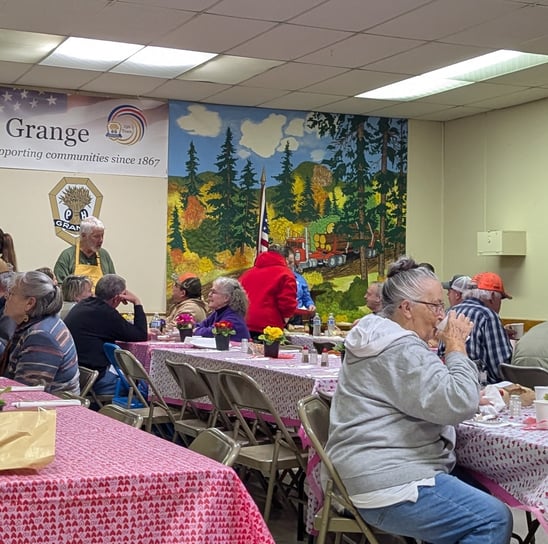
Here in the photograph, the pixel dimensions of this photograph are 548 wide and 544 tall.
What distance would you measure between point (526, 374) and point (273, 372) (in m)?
1.31

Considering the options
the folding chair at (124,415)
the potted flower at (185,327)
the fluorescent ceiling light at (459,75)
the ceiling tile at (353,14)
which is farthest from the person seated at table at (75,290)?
the folding chair at (124,415)

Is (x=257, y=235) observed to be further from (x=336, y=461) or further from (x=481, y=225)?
(x=336, y=461)

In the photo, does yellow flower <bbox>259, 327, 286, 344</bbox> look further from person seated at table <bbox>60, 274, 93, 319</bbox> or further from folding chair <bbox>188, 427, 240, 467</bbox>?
folding chair <bbox>188, 427, 240, 467</bbox>

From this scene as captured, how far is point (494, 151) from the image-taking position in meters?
11.1

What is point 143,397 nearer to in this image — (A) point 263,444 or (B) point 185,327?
(B) point 185,327

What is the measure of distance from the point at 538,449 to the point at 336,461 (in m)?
0.66

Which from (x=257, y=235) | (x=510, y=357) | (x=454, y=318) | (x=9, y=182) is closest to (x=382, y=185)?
(x=257, y=235)

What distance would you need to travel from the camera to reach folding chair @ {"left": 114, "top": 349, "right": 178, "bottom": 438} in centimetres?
609

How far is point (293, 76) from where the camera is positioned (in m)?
9.34

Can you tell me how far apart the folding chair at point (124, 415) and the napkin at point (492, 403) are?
1248mm

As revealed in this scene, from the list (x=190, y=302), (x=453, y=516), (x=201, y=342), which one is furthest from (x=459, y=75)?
(x=453, y=516)

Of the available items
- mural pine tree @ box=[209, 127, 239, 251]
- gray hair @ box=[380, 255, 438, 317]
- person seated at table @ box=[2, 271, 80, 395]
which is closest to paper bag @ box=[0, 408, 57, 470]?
gray hair @ box=[380, 255, 438, 317]

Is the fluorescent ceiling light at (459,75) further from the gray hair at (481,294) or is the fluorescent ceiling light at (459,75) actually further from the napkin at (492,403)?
the napkin at (492,403)

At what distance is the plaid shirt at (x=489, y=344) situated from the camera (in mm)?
5664
